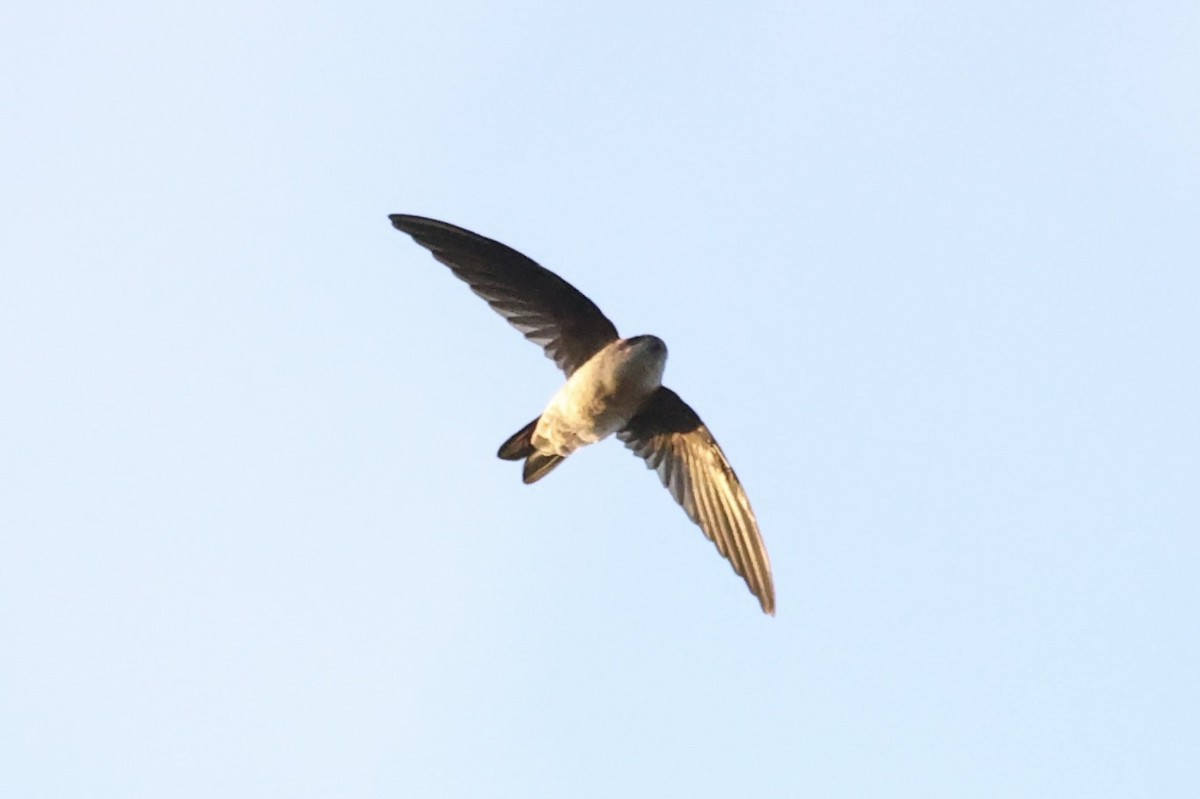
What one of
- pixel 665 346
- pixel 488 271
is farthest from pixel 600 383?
pixel 488 271

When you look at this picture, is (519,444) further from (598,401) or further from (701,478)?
(701,478)

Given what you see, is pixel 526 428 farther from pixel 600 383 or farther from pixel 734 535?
pixel 734 535

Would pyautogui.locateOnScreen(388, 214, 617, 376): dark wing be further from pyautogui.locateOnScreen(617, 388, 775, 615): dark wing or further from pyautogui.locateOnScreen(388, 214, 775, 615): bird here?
pyautogui.locateOnScreen(617, 388, 775, 615): dark wing

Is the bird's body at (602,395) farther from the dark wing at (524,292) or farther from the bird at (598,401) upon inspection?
the dark wing at (524,292)

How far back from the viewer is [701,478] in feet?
31.7

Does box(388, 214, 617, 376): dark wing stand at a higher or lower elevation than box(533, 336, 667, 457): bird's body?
higher

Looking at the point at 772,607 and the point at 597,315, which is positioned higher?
the point at 597,315

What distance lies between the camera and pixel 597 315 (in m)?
9.34

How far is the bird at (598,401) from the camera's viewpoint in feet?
29.6

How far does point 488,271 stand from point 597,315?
656 millimetres

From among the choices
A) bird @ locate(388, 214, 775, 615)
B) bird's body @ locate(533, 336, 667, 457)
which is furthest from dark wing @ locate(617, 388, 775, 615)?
bird's body @ locate(533, 336, 667, 457)

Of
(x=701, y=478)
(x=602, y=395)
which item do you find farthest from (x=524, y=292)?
(x=701, y=478)

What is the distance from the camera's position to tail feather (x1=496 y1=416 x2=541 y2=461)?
9234 millimetres

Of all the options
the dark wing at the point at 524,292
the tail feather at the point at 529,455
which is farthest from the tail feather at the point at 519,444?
the dark wing at the point at 524,292
